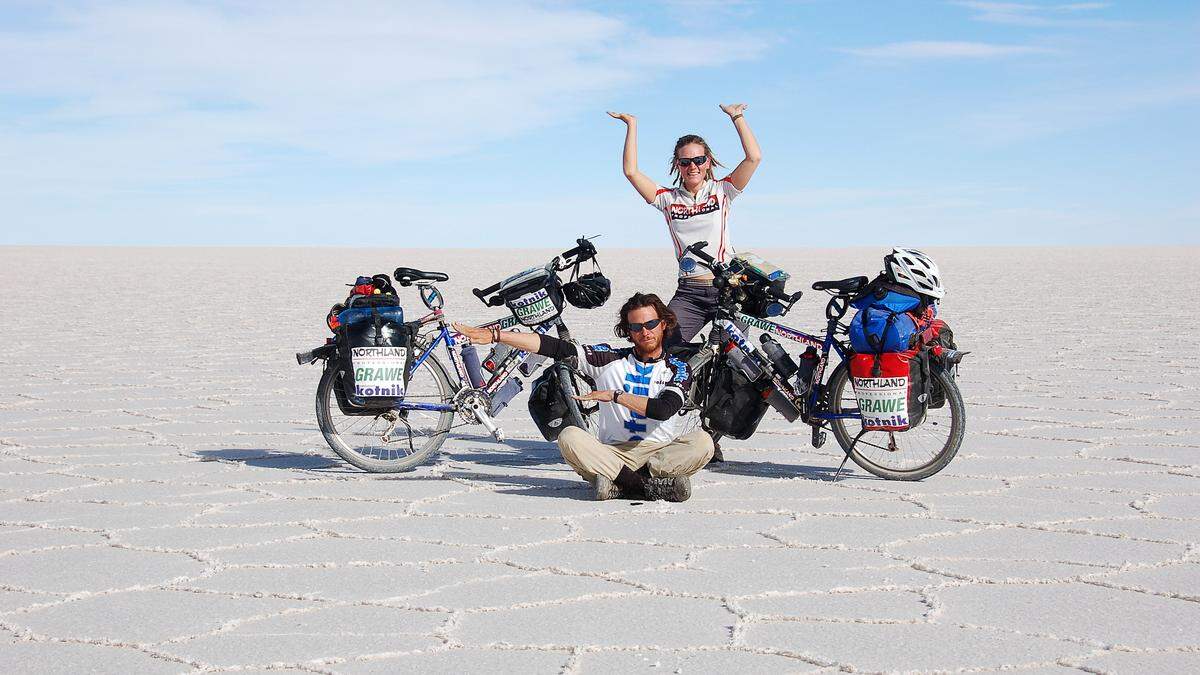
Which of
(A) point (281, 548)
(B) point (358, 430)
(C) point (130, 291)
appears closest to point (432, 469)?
(B) point (358, 430)

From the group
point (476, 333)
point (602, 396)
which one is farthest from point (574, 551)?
point (476, 333)

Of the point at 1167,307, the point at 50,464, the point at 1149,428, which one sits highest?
the point at 1167,307

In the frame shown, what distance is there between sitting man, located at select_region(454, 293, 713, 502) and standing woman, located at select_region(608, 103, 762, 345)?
3.25ft

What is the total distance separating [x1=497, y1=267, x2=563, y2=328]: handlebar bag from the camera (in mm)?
7723

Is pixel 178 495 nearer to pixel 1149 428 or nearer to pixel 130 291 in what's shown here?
pixel 1149 428

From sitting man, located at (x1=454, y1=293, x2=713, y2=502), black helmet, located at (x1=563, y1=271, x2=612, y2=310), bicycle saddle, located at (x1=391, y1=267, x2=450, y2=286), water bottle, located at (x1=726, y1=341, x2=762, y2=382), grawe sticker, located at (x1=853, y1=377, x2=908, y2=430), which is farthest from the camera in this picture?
black helmet, located at (x1=563, y1=271, x2=612, y2=310)

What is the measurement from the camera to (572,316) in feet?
67.6

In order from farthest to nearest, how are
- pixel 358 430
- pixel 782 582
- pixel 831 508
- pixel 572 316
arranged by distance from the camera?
1. pixel 572 316
2. pixel 358 430
3. pixel 831 508
4. pixel 782 582

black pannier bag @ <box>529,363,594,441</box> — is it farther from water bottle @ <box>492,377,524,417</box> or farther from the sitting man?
the sitting man

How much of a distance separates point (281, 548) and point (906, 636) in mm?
2705

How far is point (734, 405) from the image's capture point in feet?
24.9

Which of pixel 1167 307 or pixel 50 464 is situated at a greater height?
pixel 1167 307

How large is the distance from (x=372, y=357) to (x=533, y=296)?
1035 millimetres

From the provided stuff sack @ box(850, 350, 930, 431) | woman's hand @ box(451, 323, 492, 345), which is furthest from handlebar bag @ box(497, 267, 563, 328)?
stuff sack @ box(850, 350, 930, 431)
